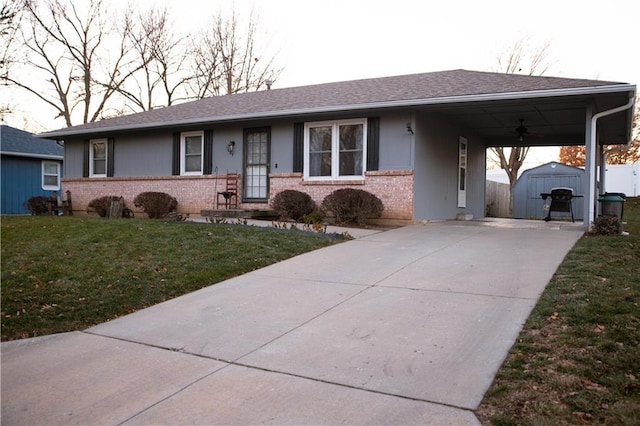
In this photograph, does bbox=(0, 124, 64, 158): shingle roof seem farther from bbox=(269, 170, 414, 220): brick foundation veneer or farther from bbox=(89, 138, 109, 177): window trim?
bbox=(269, 170, 414, 220): brick foundation veneer

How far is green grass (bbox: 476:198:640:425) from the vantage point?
9.45 ft

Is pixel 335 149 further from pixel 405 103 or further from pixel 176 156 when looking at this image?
pixel 176 156

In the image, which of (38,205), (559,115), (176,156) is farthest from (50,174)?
(559,115)

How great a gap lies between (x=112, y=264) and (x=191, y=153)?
30.3ft

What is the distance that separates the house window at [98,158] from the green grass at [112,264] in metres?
7.65

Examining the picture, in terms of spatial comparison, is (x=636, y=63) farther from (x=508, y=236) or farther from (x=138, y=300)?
(x=138, y=300)

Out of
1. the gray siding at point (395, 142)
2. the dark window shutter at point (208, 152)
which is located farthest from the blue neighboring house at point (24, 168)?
the gray siding at point (395, 142)

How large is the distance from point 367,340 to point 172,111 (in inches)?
603

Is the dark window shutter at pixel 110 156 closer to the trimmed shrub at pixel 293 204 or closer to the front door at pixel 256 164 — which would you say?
the front door at pixel 256 164

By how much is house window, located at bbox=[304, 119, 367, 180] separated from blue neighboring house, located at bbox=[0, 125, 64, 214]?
49.9 ft

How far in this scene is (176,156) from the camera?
1602cm

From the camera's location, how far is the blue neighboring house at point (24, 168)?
22000 mm

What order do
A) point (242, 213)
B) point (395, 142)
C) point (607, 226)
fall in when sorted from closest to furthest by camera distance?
point (607, 226) → point (395, 142) → point (242, 213)

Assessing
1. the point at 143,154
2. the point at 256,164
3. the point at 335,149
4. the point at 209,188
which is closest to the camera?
the point at 335,149
